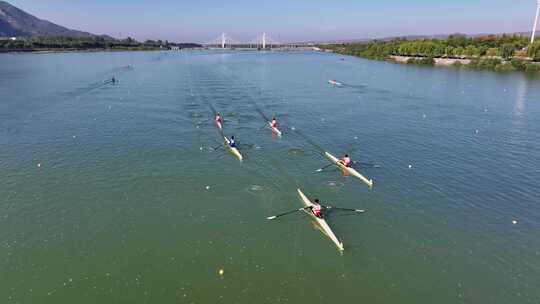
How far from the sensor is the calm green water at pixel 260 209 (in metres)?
18.0

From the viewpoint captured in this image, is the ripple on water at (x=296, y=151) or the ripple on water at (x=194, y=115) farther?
the ripple on water at (x=194, y=115)

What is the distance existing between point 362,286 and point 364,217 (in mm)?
6431

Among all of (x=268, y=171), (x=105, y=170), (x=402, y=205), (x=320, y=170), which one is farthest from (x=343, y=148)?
(x=105, y=170)

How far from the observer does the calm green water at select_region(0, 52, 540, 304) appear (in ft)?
58.9

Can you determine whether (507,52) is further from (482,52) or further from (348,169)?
(348,169)

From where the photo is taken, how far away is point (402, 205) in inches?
998

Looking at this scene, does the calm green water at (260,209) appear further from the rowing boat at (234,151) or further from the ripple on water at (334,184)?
the rowing boat at (234,151)

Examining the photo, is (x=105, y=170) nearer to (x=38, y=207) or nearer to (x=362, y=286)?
(x=38, y=207)

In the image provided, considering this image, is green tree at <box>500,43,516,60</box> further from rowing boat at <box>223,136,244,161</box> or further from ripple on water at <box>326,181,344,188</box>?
ripple on water at <box>326,181,344,188</box>

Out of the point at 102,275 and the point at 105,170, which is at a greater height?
the point at 105,170

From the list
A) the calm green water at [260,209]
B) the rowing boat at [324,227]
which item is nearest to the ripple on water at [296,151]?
the calm green water at [260,209]

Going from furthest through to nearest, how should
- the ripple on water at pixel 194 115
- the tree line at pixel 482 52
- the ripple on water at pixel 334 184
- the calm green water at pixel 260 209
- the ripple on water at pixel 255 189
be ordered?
the tree line at pixel 482 52 → the ripple on water at pixel 194 115 → the ripple on water at pixel 334 184 → the ripple on water at pixel 255 189 → the calm green water at pixel 260 209

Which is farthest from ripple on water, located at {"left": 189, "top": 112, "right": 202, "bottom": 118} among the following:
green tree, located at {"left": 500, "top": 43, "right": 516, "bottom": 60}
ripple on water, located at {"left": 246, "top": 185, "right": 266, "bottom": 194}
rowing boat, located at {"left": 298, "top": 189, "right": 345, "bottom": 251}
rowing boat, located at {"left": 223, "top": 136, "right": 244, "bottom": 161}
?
green tree, located at {"left": 500, "top": 43, "right": 516, "bottom": 60}

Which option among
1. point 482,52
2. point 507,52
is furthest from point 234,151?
point 482,52
